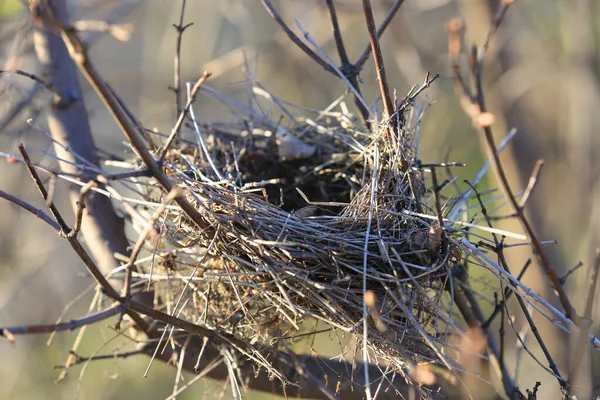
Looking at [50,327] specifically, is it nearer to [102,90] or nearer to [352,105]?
[102,90]

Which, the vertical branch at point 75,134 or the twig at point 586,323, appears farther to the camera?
the vertical branch at point 75,134

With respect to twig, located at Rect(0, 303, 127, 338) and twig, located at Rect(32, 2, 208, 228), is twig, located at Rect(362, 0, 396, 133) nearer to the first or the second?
twig, located at Rect(32, 2, 208, 228)

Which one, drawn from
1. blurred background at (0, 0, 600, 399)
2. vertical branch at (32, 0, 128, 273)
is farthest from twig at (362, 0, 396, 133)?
blurred background at (0, 0, 600, 399)

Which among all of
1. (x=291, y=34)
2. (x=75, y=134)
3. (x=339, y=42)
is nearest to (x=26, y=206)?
(x=75, y=134)

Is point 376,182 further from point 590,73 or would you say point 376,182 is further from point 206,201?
point 590,73

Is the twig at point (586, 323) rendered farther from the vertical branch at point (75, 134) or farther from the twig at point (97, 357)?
the vertical branch at point (75, 134)

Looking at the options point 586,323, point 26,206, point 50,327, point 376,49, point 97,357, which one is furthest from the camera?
point 97,357

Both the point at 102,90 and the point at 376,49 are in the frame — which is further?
the point at 376,49

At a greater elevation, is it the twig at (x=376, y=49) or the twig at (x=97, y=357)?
the twig at (x=376, y=49)

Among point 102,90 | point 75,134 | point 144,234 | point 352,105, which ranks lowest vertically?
point 144,234

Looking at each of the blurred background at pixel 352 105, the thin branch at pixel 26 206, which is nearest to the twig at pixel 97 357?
the thin branch at pixel 26 206
